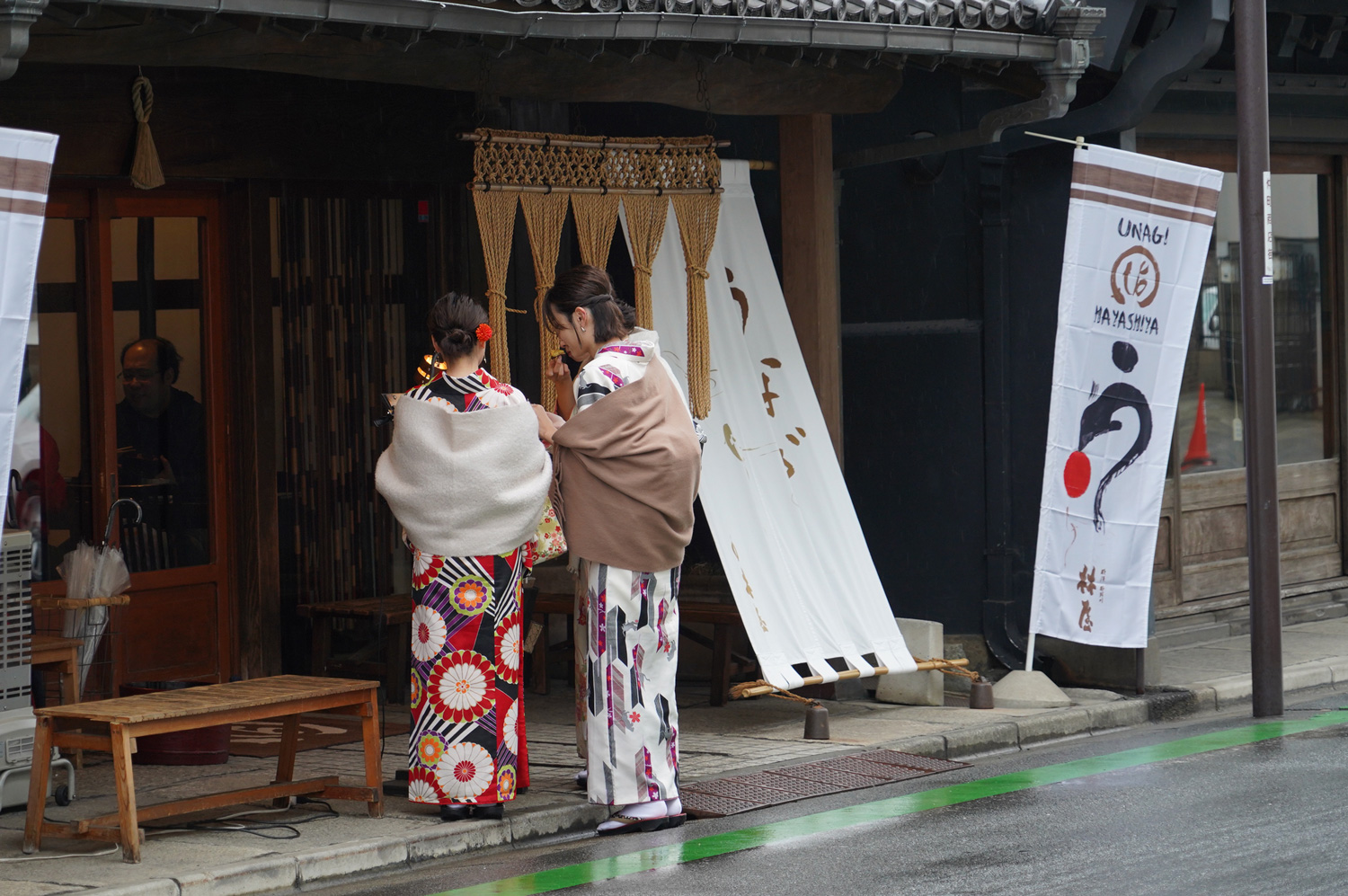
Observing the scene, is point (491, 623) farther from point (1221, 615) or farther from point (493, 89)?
point (1221, 615)

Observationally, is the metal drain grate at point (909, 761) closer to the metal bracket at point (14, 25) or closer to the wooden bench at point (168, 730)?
the wooden bench at point (168, 730)

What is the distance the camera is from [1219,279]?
460 inches

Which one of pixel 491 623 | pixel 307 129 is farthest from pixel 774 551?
pixel 307 129

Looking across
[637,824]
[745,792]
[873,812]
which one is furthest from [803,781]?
[637,824]

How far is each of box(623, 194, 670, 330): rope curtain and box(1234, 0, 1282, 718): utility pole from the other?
10.2 ft

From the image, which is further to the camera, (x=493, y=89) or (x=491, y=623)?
(x=493, y=89)

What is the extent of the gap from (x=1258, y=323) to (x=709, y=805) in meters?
4.06

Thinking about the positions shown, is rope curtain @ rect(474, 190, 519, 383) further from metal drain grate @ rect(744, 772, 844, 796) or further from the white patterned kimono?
metal drain grate @ rect(744, 772, 844, 796)

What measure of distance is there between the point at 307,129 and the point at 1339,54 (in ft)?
24.4

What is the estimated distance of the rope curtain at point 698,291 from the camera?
330 inches

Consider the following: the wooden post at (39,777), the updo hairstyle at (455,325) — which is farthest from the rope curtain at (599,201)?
the wooden post at (39,777)

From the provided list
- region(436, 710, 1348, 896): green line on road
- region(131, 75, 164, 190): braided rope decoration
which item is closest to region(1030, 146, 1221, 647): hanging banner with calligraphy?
region(436, 710, 1348, 896): green line on road

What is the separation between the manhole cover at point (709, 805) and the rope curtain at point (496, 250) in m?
1.98

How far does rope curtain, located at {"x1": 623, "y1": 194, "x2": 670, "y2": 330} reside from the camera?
822cm
